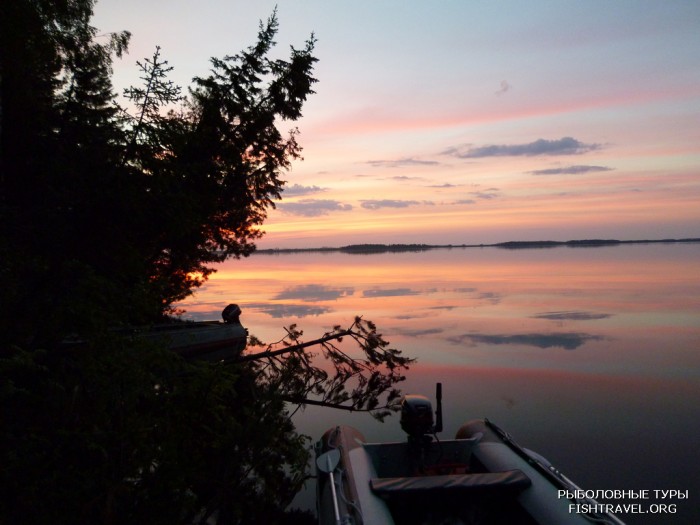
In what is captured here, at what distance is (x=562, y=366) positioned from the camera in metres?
17.9

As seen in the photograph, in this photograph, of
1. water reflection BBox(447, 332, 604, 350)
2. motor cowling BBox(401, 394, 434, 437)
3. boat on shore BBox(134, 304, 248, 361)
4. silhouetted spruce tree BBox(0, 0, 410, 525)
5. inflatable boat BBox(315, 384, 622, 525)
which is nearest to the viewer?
silhouetted spruce tree BBox(0, 0, 410, 525)

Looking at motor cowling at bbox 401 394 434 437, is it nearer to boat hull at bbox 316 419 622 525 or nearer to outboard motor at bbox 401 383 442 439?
outboard motor at bbox 401 383 442 439

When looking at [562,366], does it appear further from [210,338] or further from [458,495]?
[458,495]

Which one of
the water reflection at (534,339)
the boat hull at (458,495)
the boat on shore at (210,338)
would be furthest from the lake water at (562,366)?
the boat hull at (458,495)

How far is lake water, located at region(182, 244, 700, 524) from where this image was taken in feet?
35.0

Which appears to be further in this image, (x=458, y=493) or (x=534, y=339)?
(x=534, y=339)

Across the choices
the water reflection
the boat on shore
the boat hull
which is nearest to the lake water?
the water reflection

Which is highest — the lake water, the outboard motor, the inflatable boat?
the outboard motor

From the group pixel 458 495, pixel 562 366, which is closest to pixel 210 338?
pixel 458 495

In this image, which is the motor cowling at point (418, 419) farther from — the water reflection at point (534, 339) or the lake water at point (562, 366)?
the water reflection at point (534, 339)

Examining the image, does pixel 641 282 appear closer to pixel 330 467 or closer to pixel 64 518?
pixel 330 467

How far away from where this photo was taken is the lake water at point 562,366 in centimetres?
1066

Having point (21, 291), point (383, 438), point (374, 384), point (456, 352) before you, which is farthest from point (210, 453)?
point (456, 352)

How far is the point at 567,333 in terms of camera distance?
23.3 metres
